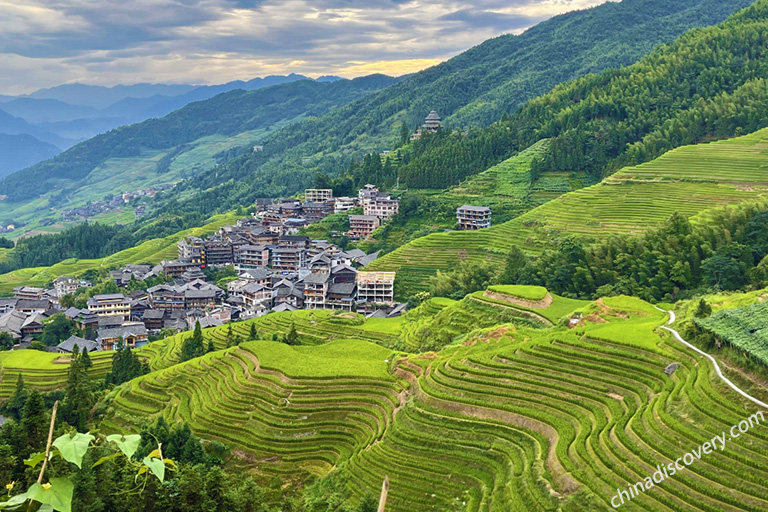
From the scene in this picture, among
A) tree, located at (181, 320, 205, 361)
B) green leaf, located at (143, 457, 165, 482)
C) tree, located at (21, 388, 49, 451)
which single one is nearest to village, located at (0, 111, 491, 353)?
tree, located at (181, 320, 205, 361)

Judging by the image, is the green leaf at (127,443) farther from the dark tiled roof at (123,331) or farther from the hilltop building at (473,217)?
the hilltop building at (473,217)

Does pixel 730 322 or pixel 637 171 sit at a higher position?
pixel 637 171

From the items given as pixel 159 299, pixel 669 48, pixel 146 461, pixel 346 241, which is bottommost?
pixel 159 299

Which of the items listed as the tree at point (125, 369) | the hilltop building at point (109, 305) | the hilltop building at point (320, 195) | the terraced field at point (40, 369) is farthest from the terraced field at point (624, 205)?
the hilltop building at point (320, 195)

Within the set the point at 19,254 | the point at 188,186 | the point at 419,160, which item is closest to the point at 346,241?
the point at 419,160

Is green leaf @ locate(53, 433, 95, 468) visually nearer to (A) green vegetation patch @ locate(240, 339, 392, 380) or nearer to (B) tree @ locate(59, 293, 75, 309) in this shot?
(A) green vegetation patch @ locate(240, 339, 392, 380)

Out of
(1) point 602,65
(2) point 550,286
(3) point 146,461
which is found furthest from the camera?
(1) point 602,65

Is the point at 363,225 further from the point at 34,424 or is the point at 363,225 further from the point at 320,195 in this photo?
the point at 34,424

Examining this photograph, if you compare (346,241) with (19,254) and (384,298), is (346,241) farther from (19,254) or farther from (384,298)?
(19,254)
